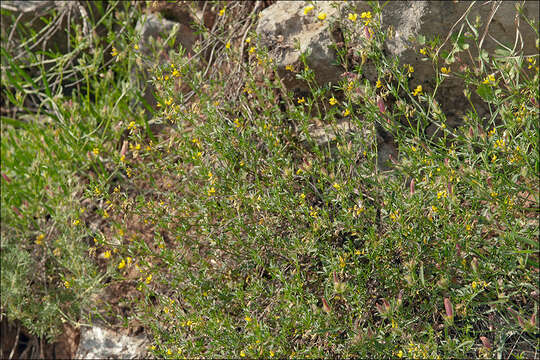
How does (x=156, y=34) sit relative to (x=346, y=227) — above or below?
above

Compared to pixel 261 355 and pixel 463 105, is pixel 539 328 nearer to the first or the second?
pixel 261 355

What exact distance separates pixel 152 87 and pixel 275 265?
1.79 meters

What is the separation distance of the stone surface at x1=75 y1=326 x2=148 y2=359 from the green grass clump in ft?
0.40

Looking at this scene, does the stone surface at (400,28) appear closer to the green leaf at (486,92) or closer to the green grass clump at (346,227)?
the green grass clump at (346,227)

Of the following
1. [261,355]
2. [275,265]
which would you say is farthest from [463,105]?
[261,355]

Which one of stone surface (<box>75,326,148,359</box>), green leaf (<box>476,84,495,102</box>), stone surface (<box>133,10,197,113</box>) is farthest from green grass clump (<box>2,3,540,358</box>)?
stone surface (<box>133,10,197,113</box>)

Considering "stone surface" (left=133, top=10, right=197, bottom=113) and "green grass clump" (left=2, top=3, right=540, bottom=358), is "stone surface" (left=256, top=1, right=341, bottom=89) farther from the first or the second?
"stone surface" (left=133, top=10, right=197, bottom=113)

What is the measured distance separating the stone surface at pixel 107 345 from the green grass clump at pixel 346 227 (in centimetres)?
12

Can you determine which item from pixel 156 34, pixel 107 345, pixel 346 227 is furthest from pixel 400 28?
pixel 107 345

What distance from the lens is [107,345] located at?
3266 mm

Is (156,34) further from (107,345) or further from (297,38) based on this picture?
(107,345)

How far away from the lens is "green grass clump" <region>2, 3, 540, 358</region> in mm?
2092

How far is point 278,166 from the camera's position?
8.55 feet

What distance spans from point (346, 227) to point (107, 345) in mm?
1744
